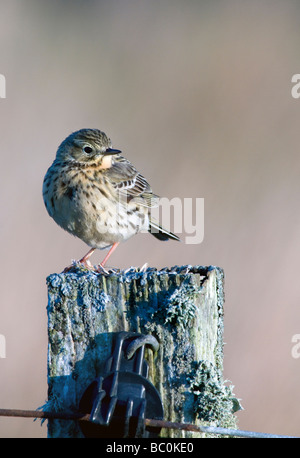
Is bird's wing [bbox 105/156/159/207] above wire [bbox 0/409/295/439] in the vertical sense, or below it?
above

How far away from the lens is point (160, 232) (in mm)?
6164

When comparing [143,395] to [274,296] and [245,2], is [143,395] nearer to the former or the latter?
[274,296]

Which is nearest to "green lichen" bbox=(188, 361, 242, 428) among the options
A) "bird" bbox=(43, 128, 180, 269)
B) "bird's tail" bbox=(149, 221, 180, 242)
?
"bird" bbox=(43, 128, 180, 269)

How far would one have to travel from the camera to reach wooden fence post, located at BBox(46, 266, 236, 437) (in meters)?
2.56

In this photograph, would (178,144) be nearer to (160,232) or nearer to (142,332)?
(160,232)

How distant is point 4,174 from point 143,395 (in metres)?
4.51

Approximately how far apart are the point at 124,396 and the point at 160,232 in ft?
12.3

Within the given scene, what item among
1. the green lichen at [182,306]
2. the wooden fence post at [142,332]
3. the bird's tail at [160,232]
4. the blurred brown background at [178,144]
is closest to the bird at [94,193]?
the bird's tail at [160,232]

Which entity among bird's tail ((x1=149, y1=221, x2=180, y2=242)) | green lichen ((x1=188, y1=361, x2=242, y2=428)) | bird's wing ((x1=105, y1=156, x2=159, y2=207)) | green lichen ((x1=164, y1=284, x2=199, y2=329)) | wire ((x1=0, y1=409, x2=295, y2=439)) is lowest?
wire ((x1=0, y1=409, x2=295, y2=439))

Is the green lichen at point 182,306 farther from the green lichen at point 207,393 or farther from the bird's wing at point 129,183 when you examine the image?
the bird's wing at point 129,183

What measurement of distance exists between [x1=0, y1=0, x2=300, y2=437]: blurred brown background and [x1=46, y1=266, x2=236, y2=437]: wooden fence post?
3130 millimetres

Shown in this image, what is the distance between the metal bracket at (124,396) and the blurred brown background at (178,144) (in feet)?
10.6

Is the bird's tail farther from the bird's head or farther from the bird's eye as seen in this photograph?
the bird's eye
